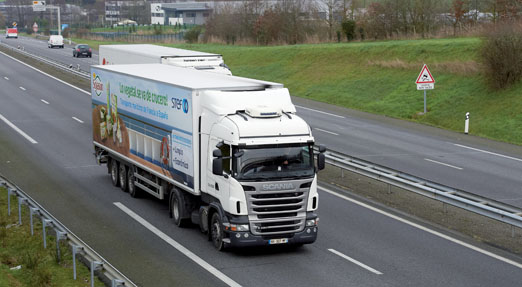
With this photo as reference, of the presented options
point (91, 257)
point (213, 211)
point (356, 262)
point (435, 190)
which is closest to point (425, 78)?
point (435, 190)

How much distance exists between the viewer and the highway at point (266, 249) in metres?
13.7

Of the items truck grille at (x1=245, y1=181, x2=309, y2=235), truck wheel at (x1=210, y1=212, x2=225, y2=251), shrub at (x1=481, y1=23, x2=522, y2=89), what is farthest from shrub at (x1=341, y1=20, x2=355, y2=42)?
truck grille at (x1=245, y1=181, x2=309, y2=235)

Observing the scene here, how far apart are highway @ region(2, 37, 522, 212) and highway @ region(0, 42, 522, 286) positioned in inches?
162

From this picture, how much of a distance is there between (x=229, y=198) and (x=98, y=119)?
9289mm

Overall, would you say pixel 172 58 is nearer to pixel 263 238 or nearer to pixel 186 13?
pixel 263 238

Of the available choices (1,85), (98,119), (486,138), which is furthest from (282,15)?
(98,119)

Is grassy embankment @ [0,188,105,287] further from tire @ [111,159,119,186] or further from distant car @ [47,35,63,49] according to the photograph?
distant car @ [47,35,63,49]

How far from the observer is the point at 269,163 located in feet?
48.1

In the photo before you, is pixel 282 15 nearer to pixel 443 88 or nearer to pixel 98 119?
pixel 443 88

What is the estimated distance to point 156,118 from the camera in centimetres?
1809

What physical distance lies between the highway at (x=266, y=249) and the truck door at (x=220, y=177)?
125 cm

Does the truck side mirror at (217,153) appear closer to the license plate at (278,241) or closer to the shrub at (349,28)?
the license plate at (278,241)

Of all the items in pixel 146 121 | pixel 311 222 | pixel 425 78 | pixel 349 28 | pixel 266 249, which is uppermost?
pixel 349 28

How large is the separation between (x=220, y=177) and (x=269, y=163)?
110 centimetres
